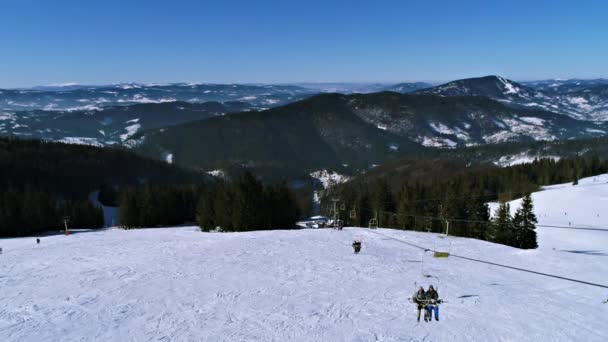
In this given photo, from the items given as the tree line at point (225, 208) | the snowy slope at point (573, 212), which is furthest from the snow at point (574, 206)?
the tree line at point (225, 208)

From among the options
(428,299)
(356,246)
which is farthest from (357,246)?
(428,299)

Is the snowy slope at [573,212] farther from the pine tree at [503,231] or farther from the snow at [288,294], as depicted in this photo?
the snow at [288,294]

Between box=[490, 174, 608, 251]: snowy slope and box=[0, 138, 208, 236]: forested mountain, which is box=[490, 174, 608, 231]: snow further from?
box=[0, 138, 208, 236]: forested mountain

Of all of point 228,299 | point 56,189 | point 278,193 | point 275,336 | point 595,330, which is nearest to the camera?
point 275,336

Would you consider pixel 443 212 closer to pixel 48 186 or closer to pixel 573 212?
pixel 573 212

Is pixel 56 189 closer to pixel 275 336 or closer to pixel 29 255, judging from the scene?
pixel 29 255

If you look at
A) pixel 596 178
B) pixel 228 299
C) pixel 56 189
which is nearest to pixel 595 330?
pixel 228 299
